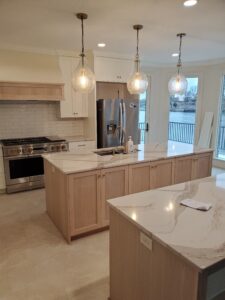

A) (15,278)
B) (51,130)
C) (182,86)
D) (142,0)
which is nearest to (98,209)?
(15,278)

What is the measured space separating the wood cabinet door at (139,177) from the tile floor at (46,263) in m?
0.70

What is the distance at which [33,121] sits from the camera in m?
5.00

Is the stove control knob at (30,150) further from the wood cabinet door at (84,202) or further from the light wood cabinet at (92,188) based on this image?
the wood cabinet door at (84,202)

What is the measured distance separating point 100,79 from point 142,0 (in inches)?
101

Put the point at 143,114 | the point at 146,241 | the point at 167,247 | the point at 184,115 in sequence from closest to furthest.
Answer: the point at 167,247 < the point at 146,241 < the point at 184,115 < the point at 143,114

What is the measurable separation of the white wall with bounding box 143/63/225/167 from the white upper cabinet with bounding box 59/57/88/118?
7.66 feet

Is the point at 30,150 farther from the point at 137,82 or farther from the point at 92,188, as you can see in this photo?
the point at 137,82

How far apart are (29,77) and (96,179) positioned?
266 centimetres

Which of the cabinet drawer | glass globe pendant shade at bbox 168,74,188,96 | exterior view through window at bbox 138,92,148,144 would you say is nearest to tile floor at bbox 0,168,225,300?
the cabinet drawer

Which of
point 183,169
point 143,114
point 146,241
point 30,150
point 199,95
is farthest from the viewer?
point 143,114

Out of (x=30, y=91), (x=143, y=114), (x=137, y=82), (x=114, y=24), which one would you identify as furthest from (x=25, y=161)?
(x=143, y=114)

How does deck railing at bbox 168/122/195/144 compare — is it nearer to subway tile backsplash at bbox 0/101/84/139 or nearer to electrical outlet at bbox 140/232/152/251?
subway tile backsplash at bbox 0/101/84/139

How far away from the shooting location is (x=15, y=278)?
2.29 m

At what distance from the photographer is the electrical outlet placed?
1.45 m
